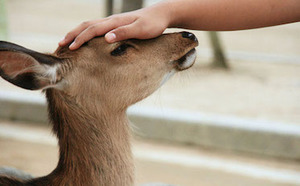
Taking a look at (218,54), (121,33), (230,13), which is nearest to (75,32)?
(121,33)

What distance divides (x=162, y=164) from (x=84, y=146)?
2080 millimetres

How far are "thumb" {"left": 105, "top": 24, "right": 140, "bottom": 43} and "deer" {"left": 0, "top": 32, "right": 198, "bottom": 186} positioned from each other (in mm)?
72

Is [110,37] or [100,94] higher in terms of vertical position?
[110,37]

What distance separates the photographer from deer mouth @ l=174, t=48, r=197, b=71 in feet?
7.73

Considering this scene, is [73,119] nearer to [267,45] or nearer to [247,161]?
[247,161]

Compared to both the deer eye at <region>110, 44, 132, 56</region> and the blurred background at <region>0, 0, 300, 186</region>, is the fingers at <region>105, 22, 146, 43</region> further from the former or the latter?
the blurred background at <region>0, 0, 300, 186</region>

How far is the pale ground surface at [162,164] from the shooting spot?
13.5ft

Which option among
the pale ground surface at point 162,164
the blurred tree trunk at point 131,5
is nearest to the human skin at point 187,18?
the pale ground surface at point 162,164

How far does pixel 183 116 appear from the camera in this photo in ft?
15.6

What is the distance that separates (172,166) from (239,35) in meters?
5.33

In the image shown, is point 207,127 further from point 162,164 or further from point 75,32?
point 75,32

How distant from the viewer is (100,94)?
2357 millimetres

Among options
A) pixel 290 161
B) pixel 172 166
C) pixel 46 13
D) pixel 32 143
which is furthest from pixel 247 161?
pixel 46 13

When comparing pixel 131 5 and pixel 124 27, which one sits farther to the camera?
pixel 131 5
